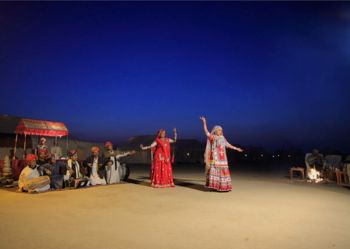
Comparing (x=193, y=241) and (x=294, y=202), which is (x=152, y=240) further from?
(x=294, y=202)

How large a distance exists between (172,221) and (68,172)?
6003 millimetres

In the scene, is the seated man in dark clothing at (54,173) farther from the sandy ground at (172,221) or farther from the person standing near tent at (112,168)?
the person standing near tent at (112,168)

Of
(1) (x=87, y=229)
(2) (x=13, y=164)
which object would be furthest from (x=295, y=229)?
(2) (x=13, y=164)

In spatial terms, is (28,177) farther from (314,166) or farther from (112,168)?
(314,166)

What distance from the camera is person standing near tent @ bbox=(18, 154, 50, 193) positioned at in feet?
28.7

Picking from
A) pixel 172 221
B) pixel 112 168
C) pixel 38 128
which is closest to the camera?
pixel 172 221

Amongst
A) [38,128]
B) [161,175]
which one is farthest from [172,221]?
[38,128]

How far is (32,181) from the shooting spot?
8.76 metres

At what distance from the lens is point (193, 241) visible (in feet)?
13.3

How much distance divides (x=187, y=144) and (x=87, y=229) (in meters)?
47.8

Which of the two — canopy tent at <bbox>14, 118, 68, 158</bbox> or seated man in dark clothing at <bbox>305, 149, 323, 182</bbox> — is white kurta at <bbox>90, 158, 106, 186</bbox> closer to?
canopy tent at <bbox>14, 118, 68, 158</bbox>

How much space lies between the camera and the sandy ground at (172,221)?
13.2 ft

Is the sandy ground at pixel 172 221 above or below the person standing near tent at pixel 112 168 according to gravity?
below

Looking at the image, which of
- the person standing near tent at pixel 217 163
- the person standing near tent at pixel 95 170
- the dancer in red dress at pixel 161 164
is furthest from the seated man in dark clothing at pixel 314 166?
the person standing near tent at pixel 95 170
